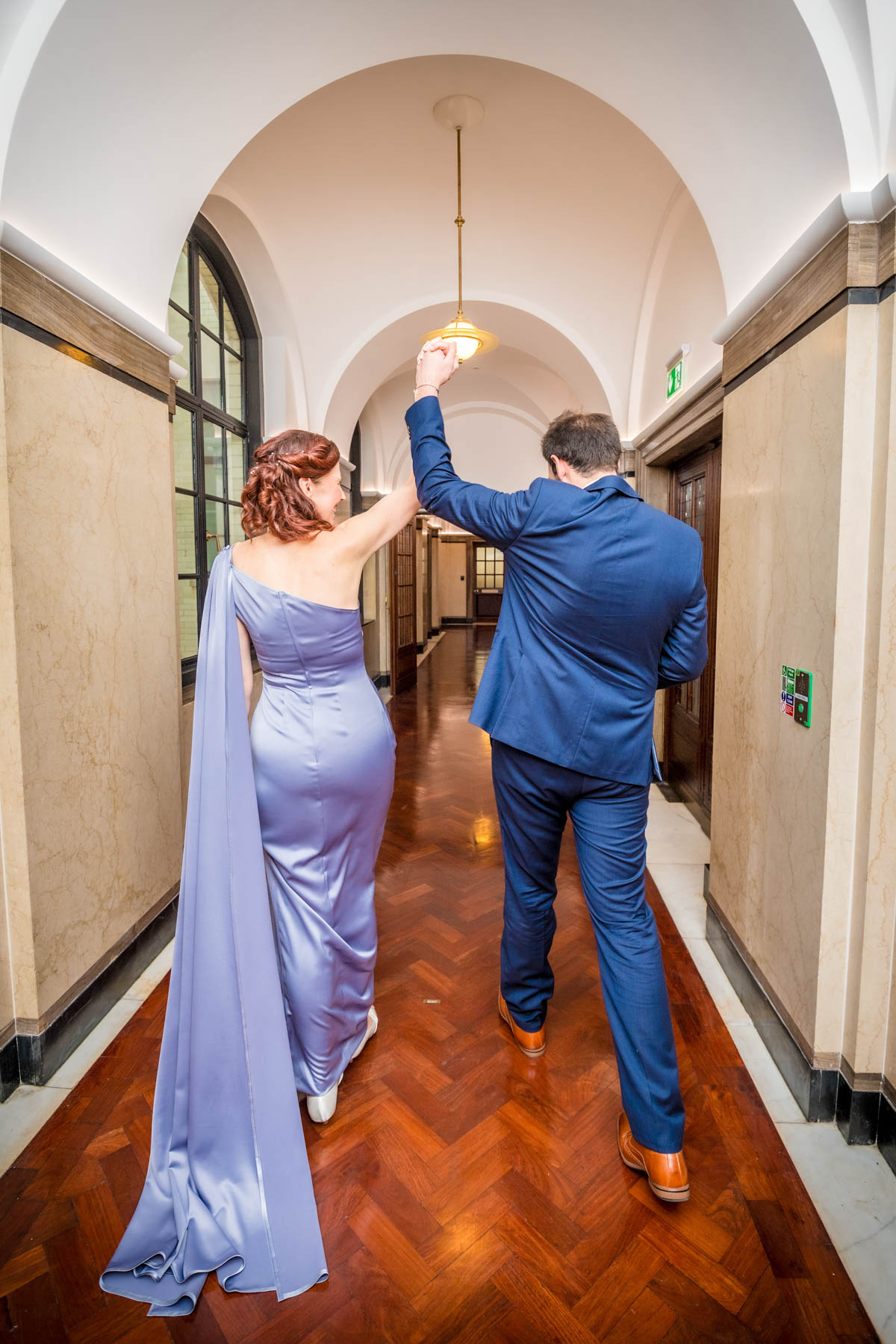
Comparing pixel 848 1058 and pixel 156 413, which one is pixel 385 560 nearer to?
pixel 156 413

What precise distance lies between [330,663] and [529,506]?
2.06 feet

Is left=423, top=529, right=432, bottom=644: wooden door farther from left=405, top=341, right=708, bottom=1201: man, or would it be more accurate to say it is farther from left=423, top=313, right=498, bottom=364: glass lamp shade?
left=405, top=341, right=708, bottom=1201: man

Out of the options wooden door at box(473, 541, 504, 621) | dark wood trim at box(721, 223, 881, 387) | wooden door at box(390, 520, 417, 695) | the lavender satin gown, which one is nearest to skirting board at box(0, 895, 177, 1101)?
the lavender satin gown

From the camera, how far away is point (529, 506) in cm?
158

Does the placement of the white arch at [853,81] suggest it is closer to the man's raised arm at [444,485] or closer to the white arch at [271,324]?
the man's raised arm at [444,485]

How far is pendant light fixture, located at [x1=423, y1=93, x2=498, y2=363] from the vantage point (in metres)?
3.50

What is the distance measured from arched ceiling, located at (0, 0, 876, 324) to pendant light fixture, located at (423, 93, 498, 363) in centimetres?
77

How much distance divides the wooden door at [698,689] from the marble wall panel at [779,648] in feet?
3.89

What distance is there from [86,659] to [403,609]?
675cm

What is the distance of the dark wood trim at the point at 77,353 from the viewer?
1864 millimetres

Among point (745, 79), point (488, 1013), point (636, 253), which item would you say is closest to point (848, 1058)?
point (488, 1013)

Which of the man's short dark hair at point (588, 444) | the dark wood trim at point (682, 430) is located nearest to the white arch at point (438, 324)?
the dark wood trim at point (682, 430)

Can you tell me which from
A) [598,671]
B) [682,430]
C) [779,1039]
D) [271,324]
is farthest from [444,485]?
[271,324]

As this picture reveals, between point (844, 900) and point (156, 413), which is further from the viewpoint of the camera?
point (156, 413)
